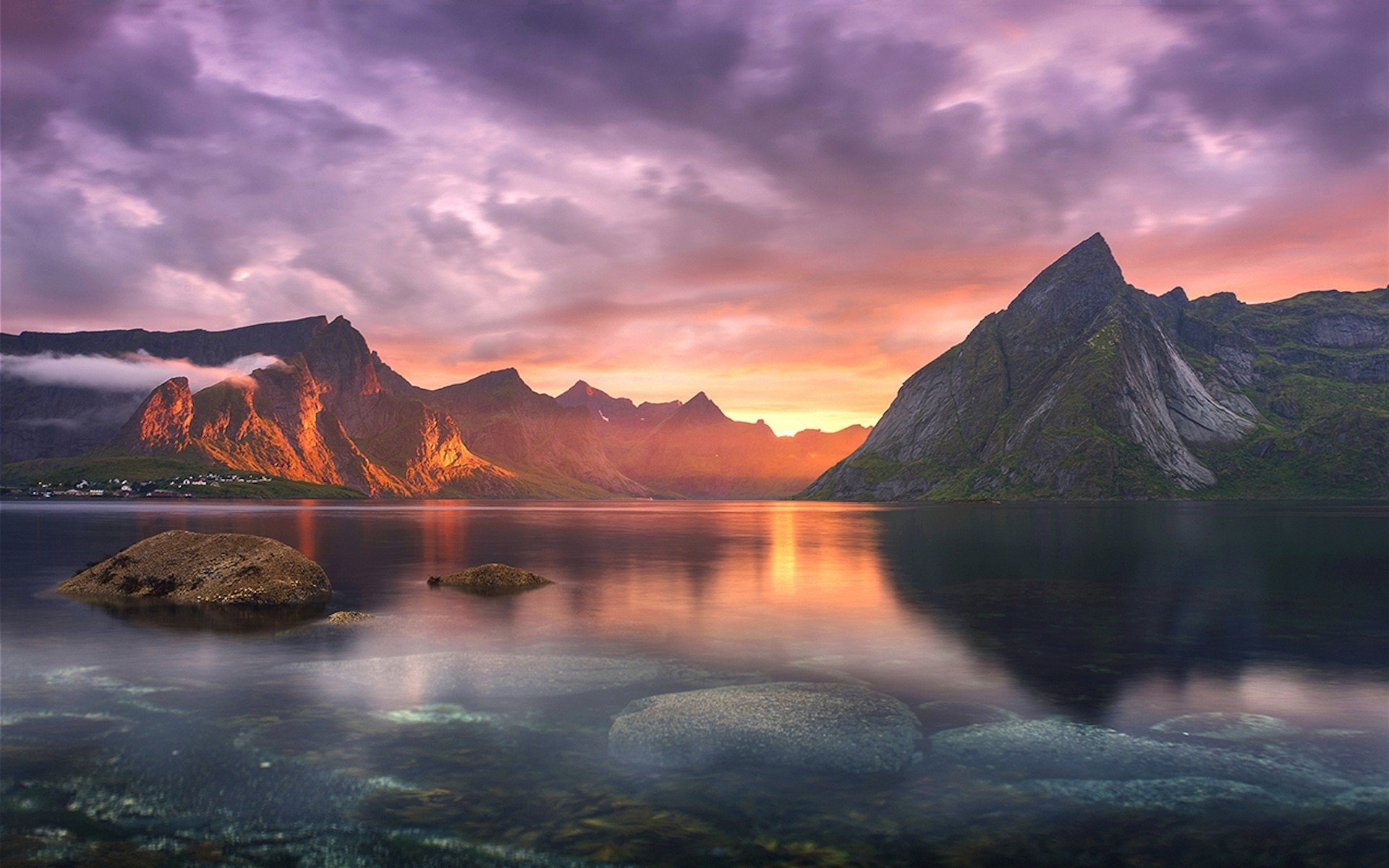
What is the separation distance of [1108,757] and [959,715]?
172 inches

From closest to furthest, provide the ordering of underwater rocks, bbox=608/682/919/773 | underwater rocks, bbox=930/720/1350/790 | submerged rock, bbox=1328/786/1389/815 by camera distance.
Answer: submerged rock, bbox=1328/786/1389/815 → underwater rocks, bbox=930/720/1350/790 → underwater rocks, bbox=608/682/919/773

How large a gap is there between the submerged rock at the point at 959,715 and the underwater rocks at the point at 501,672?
8.38 meters

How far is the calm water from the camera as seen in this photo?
13938mm

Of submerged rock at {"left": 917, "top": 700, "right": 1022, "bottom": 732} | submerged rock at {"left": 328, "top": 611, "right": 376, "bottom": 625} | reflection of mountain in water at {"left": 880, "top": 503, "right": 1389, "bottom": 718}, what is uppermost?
submerged rock at {"left": 328, "top": 611, "right": 376, "bottom": 625}

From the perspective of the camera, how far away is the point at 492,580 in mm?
51125

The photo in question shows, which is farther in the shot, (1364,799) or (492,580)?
(492,580)

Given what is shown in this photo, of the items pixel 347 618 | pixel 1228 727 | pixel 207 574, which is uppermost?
pixel 207 574

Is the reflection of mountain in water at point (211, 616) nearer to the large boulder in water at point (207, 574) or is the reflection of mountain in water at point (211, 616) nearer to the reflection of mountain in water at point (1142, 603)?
the large boulder in water at point (207, 574)

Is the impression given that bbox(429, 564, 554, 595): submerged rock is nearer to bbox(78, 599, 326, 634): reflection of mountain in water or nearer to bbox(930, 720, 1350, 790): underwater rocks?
bbox(78, 599, 326, 634): reflection of mountain in water

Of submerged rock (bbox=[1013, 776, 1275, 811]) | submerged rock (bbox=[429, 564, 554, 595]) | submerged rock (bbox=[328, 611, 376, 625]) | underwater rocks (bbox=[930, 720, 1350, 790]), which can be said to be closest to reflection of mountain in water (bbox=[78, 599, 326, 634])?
submerged rock (bbox=[328, 611, 376, 625])

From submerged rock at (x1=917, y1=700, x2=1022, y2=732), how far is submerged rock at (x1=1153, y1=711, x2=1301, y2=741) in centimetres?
400

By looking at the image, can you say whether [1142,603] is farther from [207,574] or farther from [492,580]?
[207,574]

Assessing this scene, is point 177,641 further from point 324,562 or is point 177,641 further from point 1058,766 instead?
point 324,562

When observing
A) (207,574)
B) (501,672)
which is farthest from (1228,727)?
(207,574)
